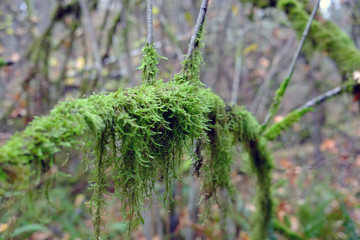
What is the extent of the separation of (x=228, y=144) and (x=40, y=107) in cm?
380

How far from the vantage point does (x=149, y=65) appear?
4.43 feet

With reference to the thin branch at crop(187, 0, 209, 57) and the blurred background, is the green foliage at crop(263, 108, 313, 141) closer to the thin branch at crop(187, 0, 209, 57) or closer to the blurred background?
the blurred background

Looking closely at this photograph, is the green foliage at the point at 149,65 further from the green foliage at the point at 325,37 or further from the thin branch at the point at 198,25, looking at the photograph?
the green foliage at the point at 325,37

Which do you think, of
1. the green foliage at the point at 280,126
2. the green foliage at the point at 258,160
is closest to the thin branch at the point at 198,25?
the green foliage at the point at 258,160

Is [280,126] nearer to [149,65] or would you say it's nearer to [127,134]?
[149,65]

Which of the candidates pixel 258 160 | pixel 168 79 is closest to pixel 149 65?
pixel 258 160

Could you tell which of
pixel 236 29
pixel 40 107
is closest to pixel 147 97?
pixel 40 107

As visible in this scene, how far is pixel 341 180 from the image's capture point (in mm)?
6098

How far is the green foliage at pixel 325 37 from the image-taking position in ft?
8.83

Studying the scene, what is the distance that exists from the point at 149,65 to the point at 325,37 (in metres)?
2.45

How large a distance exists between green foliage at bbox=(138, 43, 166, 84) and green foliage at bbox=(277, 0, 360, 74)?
2.26 m

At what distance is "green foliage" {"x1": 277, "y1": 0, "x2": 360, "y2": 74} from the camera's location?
106 inches

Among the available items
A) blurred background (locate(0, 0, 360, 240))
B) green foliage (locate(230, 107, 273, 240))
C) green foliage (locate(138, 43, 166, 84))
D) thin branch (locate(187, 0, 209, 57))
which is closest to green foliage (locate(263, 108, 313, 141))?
green foliage (locate(230, 107, 273, 240))

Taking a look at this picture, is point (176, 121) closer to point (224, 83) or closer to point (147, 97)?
point (147, 97)
